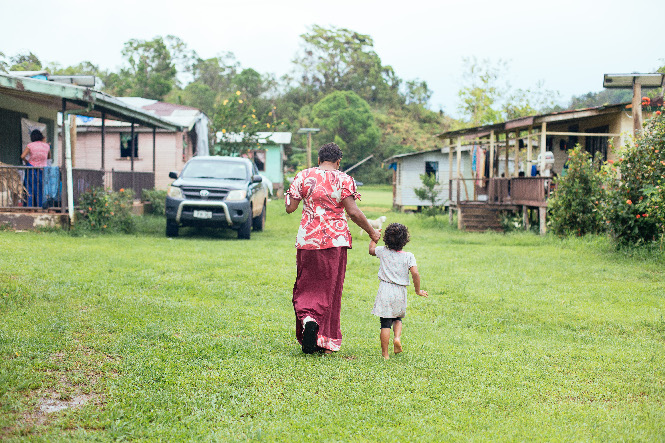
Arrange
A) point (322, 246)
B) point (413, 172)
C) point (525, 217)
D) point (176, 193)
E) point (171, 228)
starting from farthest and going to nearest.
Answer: point (413, 172) < point (525, 217) < point (171, 228) < point (176, 193) < point (322, 246)

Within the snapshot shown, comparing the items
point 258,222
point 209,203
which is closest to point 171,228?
point 209,203

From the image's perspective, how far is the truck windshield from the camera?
48.8 ft

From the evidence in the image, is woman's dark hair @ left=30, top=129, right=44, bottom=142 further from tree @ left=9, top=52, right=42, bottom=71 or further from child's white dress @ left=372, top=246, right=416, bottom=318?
tree @ left=9, top=52, right=42, bottom=71

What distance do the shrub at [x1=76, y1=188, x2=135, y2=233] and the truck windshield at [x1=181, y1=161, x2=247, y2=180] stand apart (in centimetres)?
163

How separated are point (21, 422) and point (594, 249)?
1185 centimetres

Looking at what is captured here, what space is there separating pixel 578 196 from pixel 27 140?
13686 millimetres

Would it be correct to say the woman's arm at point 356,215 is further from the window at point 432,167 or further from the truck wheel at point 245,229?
the window at point 432,167

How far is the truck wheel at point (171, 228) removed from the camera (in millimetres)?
14141

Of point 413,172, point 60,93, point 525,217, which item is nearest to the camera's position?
point 60,93

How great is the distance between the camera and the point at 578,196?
14922 millimetres

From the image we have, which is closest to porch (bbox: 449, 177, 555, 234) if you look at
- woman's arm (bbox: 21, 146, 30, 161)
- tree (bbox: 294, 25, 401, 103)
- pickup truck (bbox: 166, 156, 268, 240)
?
pickup truck (bbox: 166, 156, 268, 240)

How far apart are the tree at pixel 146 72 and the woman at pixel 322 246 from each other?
3831cm

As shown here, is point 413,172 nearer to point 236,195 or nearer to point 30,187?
point 236,195

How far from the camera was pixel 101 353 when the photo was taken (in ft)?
15.8
